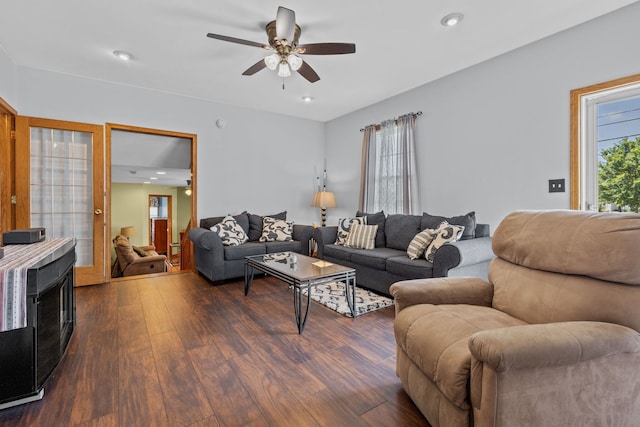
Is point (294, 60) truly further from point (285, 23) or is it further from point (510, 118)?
point (510, 118)

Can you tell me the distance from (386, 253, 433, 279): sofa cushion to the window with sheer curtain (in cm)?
125

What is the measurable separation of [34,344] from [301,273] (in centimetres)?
170

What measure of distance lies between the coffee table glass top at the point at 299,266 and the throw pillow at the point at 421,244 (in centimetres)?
83

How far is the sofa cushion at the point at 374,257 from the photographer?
129 inches

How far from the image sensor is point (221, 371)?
189cm

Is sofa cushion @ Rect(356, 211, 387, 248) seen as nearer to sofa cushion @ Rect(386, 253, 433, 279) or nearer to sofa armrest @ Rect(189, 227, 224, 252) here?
sofa cushion @ Rect(386, 253, 433, 279)

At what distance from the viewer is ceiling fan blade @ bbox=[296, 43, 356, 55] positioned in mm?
2418

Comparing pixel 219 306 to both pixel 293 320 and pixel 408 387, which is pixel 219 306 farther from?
pixel 408 387

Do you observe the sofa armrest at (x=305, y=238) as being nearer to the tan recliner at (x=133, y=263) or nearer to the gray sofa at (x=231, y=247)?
the gray sofa at (x=231, y=247)

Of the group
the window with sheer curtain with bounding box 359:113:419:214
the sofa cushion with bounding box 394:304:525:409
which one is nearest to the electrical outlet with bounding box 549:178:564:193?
the window with sheer curtain with bounding box 359:113:419:214

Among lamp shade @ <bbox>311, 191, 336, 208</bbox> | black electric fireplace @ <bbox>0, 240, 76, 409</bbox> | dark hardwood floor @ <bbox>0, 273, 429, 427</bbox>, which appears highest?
lamp shade @ <bbox>311, 191, 336, 208</bbox>

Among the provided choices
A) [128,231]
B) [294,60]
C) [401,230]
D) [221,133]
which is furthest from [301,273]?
[128,231]

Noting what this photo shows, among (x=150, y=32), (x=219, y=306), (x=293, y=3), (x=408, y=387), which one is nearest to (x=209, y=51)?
(x=150, y=32)

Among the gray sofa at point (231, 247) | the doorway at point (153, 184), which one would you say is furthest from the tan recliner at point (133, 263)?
the gray sofa at point (231, 247)
